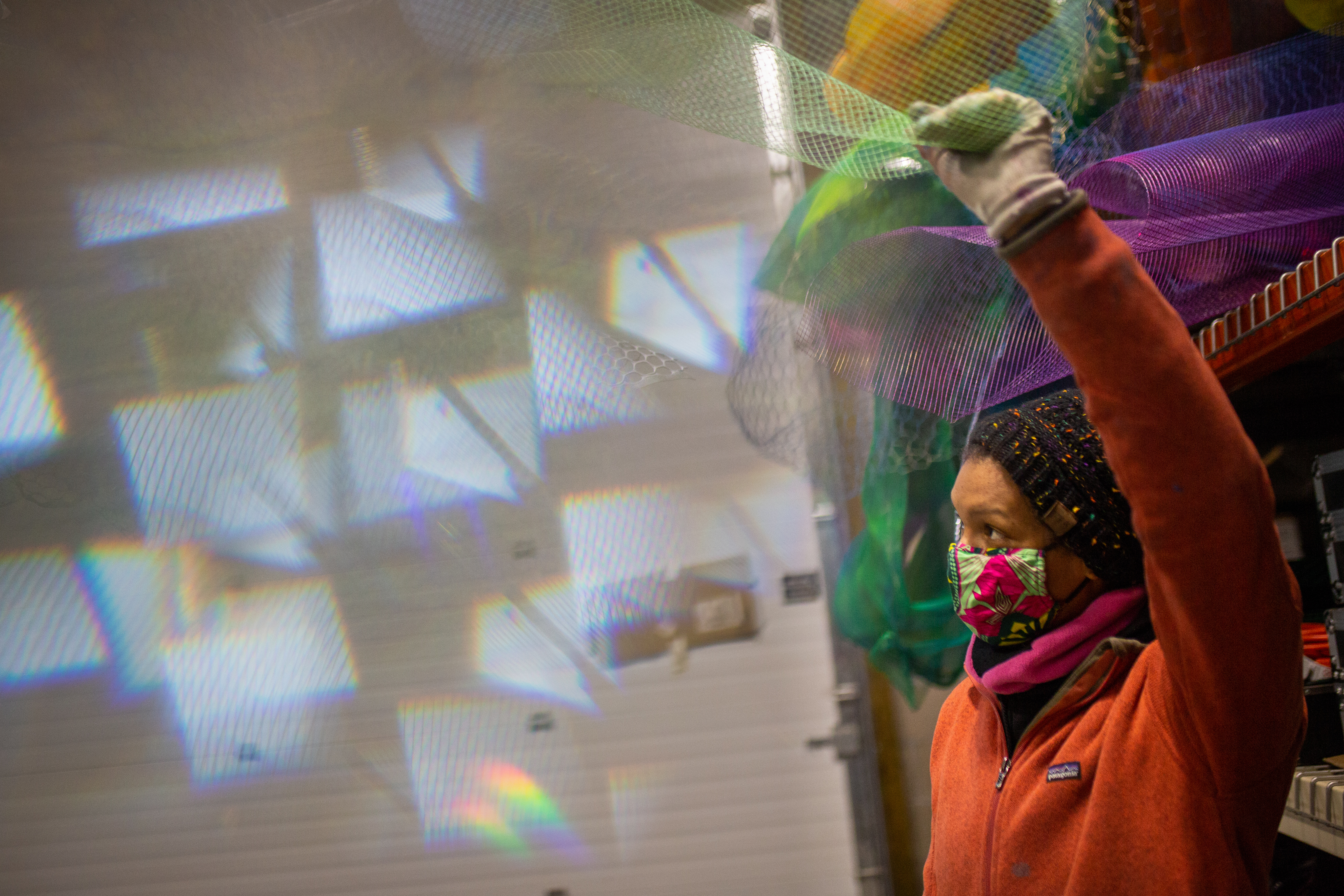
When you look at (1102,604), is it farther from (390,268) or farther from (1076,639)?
(390,268)

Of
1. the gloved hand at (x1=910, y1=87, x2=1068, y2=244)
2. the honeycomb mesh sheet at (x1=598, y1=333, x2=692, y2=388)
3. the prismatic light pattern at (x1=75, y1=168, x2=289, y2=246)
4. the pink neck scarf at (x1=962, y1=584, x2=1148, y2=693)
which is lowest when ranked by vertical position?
the pink neck scarf at (x1=962, y1=584, x2=1148, y2=693)

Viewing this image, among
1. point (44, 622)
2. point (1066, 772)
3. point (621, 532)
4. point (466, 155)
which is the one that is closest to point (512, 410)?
point (621, 532)

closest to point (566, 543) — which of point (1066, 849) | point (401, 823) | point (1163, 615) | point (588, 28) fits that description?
point (401, 823)

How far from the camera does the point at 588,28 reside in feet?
3.86

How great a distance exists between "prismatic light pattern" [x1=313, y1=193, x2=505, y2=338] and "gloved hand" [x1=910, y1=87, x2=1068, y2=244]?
2100 millimetres

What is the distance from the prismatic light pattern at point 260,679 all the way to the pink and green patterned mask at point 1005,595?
234cm

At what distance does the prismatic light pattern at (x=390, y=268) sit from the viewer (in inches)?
103

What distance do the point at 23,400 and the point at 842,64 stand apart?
313 centimetres

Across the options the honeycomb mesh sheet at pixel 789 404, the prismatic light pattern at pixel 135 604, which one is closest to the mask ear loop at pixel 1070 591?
the honeycomb mesh sheet at pixel 789 404

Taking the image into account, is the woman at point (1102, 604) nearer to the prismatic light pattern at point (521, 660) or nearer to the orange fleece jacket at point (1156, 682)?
the orange fleece jacket at point (1156, 682)

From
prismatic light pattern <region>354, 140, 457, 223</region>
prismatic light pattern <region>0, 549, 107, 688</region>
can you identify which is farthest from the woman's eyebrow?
prismatic light pattern <region>0, 549, 107, 688</region>

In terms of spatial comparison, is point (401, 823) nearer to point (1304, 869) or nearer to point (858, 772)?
point (858, 772)

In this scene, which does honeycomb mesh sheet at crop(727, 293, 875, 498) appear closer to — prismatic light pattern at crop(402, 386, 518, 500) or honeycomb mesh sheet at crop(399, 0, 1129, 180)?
honeycomb mesh sheet at crop(399, 0, 1129, 180)

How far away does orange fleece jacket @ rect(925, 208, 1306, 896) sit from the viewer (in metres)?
0.62
